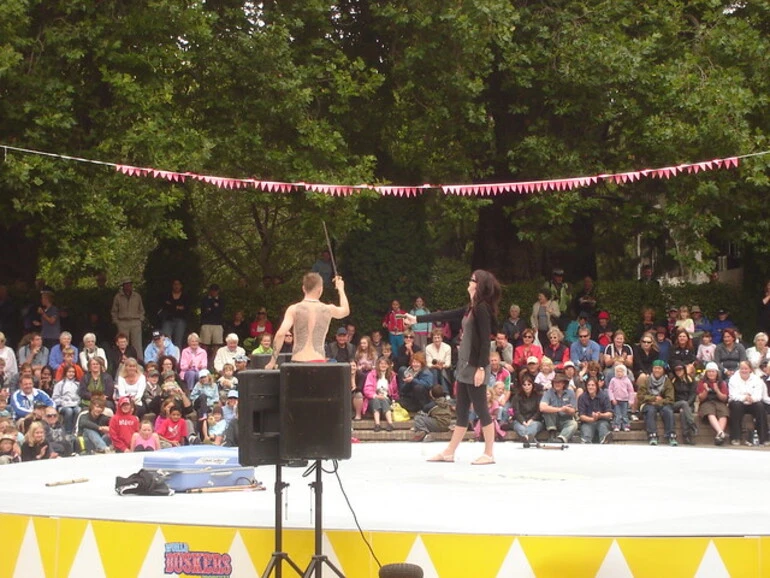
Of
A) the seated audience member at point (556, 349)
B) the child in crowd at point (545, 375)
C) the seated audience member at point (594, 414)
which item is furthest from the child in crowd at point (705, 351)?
the child in crowd at point (545, 375)

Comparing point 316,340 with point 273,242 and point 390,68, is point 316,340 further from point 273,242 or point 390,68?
point 273,242

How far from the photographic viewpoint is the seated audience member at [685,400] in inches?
738

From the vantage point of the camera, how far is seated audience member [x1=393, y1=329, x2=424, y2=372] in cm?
2066

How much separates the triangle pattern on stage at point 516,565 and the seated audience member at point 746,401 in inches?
447

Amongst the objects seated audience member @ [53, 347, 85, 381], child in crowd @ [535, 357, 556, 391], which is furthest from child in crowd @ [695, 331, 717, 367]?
seated audience member @ [53, 347, 85, 381]

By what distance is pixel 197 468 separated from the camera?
421 inches

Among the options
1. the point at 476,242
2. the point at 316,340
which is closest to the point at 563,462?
the point at 316,340

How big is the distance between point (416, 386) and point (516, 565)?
11569mm

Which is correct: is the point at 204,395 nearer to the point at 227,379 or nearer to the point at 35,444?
the point at 227,379

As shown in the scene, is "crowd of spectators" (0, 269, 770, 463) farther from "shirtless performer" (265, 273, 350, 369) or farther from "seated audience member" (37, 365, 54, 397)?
"shirtless performer" (265, 273, 350, 369)

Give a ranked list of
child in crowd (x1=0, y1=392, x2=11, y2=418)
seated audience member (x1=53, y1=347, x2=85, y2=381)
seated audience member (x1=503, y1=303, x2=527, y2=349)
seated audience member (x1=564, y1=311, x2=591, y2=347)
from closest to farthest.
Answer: child in crowd (x1=0, y1=392, x2=11, y2=418) → seated audience member (x1=53, y1=347, x2=85, y2=381) → seated audience member (x1=564, y1=311, x2=591, y2=347) → seated audience member (x1=503, y1=303, x2=527, y2=349)

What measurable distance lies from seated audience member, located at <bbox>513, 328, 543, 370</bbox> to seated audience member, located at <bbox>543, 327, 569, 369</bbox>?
0.18 m

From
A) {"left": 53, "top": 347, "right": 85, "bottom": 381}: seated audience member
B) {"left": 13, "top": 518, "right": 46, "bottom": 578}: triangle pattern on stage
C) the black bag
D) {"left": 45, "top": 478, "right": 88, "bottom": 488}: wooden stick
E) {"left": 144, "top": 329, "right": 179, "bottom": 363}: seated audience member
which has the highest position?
{"left": 144, "top": 329, "right": 179, "bottom": 363}: seated audience member

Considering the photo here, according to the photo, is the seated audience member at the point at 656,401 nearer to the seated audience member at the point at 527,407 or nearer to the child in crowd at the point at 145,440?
the seated audience member at the point at 527,407
